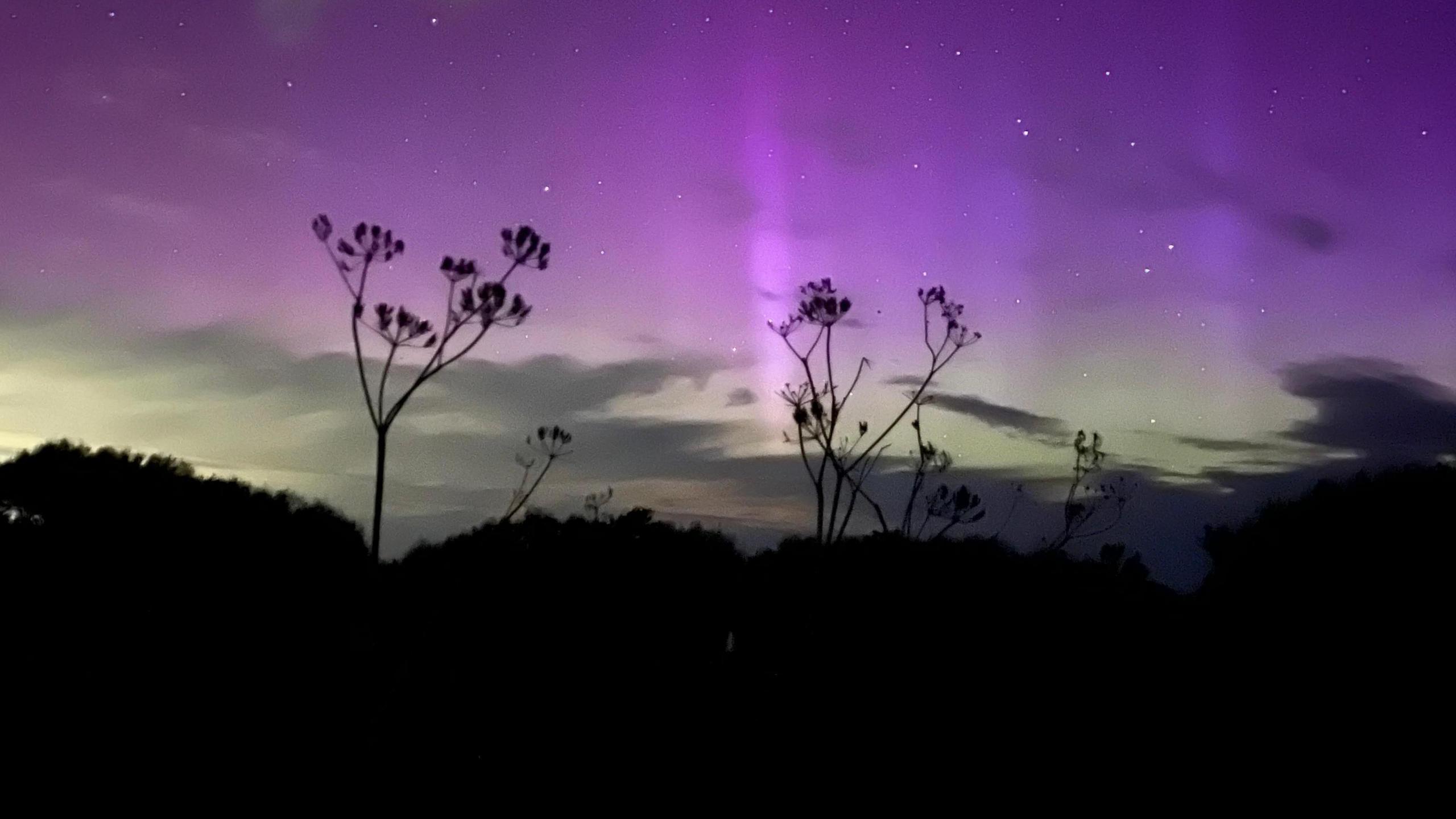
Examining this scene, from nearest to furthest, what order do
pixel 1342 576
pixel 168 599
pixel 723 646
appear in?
pixel 1342 576 < pixel 723 646 < pixel 168 599

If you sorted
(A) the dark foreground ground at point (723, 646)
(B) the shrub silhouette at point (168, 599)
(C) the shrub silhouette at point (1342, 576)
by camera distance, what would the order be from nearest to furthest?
(C) the shrub silhouette at point (1342, 576) < (A) the dark foreground ground at point (723, 646) < (B) the shrub silhouette at point (168, 599)

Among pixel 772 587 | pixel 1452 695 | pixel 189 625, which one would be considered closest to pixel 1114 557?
pixel 772 587

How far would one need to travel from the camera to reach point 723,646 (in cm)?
1464

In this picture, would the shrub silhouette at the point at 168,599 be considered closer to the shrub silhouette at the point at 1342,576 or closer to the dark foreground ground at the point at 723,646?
the dark foreground ground at the point at 723,646

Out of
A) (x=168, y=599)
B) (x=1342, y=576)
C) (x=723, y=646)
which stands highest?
(x=1342, y=576)

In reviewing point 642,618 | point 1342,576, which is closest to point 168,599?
point 642,618

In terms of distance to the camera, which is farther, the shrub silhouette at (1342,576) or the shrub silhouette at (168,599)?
the shrub silhouette at (168,599)

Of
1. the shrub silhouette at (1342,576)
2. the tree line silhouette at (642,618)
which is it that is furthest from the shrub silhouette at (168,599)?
the shrub silhouette at (1342,576)

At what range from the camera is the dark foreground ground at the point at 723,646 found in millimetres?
10375

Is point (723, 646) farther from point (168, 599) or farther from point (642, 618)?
point (168, 599)

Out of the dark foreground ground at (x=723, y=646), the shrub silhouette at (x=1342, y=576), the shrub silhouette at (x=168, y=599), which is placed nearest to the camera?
the shrub silhouette at (x=1342, y=576)

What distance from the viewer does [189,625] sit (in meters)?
15.3

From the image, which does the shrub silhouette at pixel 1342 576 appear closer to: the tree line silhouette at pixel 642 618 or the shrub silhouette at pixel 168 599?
the tree line silhouette at pixel 642 618

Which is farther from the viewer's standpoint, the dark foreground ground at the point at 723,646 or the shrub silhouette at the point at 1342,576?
the dark foreground ground at the point at 723,646
